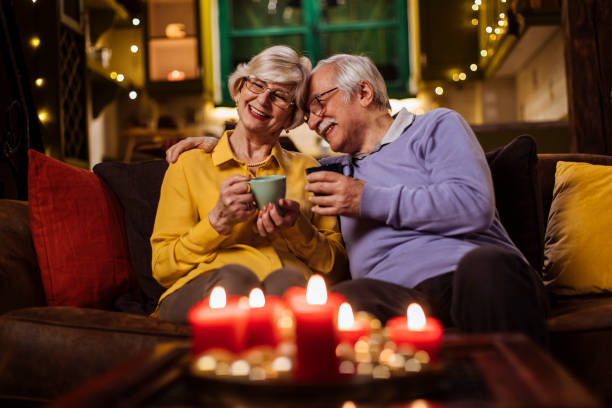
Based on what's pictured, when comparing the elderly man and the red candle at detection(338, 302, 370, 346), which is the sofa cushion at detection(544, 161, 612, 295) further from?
the red candle at detection(338, 302, 370, 346)

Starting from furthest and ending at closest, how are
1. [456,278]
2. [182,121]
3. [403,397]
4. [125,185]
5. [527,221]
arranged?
[182,121] < [125,185] < [527,221] < [456,278] < [403,397]

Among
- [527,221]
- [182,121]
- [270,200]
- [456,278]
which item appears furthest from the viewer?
[182,121]

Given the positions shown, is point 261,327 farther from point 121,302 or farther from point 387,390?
point 121,302

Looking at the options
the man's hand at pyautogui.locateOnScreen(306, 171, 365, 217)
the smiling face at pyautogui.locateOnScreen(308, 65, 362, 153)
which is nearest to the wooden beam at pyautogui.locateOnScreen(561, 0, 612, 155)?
the smiling face at pyautogui.locateOnScreen(308, 65, 362, 153)

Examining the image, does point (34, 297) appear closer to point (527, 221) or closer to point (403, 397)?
point (403, 397)

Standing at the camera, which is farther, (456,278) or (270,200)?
(270,200)

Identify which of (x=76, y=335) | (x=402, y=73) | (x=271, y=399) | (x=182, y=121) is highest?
(x=402, y=73)

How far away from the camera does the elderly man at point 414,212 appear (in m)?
1.20

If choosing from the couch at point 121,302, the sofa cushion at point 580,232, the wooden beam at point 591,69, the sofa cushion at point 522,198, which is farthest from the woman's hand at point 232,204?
the wooden beam at point 591,69

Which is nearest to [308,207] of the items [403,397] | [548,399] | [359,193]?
[359,193]

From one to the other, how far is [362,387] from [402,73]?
561cm

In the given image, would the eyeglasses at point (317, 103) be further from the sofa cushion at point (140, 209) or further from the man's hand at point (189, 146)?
the sofa cushion at point (140, 209)

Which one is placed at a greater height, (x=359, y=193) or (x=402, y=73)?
(x=402, y=73)

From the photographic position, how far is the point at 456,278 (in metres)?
1.25
